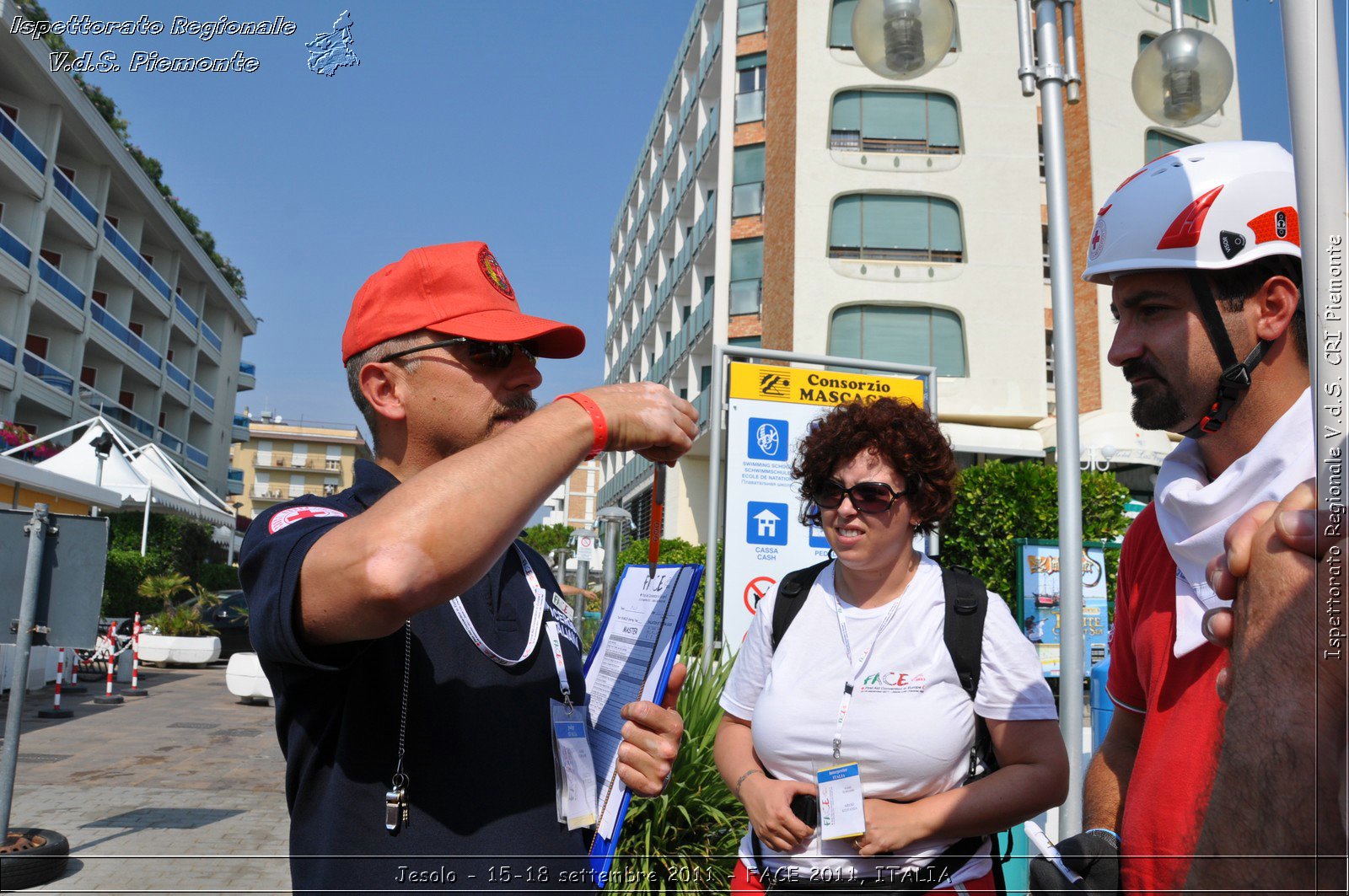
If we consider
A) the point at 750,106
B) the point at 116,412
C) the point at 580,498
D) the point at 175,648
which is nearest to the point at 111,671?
the point at 175,648

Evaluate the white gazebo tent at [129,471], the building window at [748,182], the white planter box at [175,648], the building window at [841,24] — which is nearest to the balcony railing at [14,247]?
the white gazebo tent at [129,471]

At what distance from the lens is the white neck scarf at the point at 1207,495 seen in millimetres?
1389

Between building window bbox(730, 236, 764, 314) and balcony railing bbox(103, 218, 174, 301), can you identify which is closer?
building window bbox(730, 236, 764, 314)

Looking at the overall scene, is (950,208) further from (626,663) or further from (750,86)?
(626,663)

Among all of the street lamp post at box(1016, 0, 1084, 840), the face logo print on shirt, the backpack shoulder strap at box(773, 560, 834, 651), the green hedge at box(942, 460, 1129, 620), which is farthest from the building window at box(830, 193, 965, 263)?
the face logo print on shirt

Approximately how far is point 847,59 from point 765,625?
2803 cm

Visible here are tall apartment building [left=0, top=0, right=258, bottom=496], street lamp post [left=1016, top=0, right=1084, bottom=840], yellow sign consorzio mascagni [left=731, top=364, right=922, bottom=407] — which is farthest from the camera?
tall apartment building [left=0, top=0, right=258, bottom=496]

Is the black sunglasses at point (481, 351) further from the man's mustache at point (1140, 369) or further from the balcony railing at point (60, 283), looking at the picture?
the balcony railing at point (60, 283)

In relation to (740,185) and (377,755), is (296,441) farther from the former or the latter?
(377,755)

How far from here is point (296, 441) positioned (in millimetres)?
84688

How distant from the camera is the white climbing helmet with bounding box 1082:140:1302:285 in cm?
156

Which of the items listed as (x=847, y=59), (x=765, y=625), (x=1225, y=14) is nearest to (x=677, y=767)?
(x=765, y=625)

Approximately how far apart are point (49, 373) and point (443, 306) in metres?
36.4

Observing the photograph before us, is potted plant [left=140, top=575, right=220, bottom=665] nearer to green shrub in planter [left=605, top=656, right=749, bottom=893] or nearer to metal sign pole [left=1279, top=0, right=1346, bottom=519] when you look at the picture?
green shrub in planter [left=605, top=656, right=749, bottom=893]
